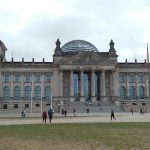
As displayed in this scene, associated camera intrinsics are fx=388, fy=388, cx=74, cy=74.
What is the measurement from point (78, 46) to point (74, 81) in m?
15.3

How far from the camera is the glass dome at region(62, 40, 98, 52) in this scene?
449 ft

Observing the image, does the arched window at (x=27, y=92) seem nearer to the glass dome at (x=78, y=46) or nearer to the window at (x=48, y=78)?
the window at (x=48, y=78)

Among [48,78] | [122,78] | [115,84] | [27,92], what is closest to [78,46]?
[48,78]

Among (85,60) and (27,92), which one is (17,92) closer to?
(27,92)

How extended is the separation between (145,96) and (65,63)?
95.7ft

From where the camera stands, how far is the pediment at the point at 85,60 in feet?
411

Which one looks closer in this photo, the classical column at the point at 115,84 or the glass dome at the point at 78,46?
the classical column at the point at 115,84

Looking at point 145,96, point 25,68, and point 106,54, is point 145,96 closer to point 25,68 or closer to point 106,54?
point 106,54

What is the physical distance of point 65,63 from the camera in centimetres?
12525

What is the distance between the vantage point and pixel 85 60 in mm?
125125

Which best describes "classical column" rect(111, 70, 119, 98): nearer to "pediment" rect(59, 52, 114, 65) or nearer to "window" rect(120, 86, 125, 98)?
"window" rect(120, 86, 125, 98)

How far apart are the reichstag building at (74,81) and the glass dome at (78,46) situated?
685 cm

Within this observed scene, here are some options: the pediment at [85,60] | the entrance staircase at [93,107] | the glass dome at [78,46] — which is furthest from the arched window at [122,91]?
the glass dome at [78,46]

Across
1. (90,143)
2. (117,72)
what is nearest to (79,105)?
(117,72)
